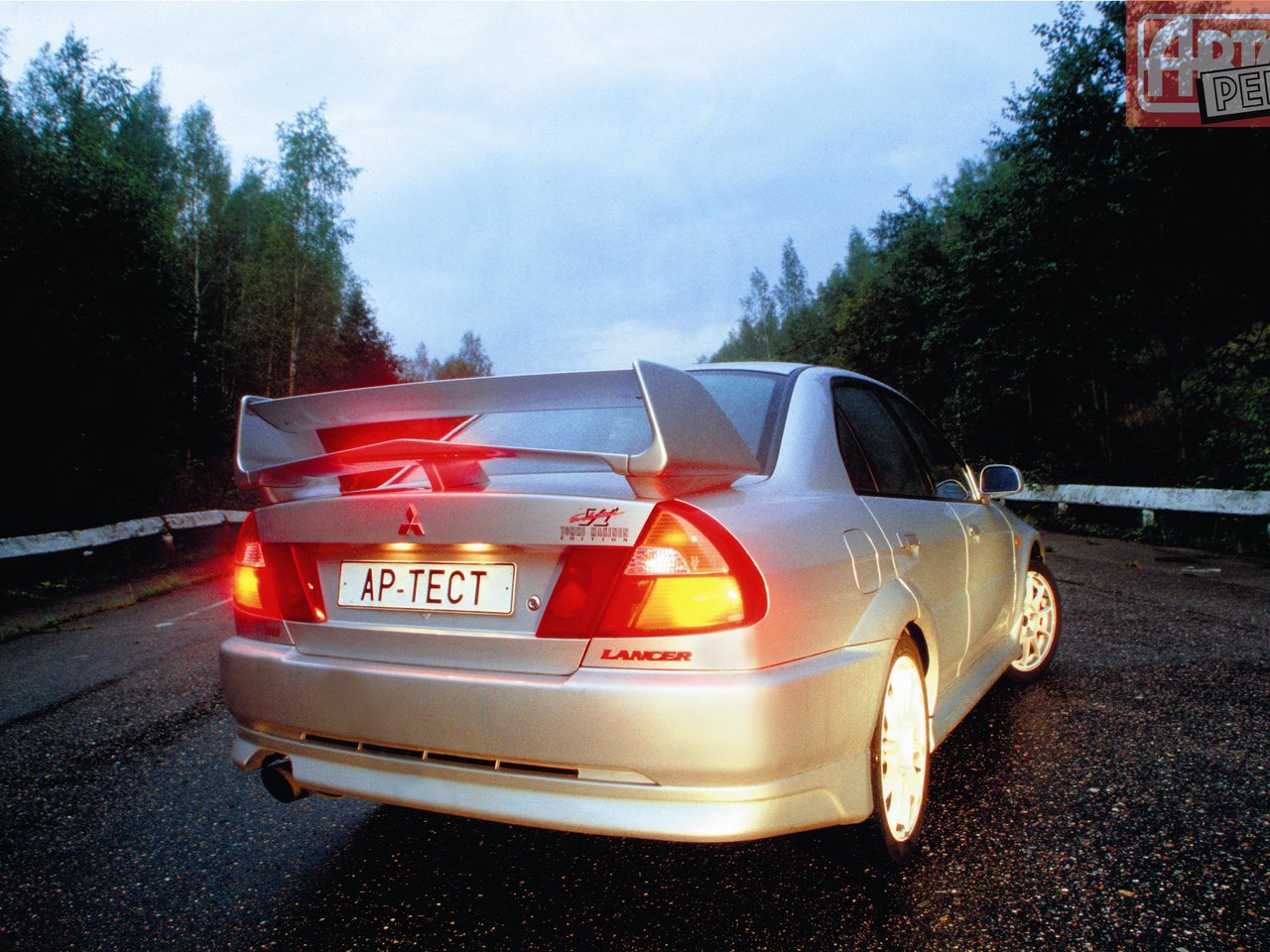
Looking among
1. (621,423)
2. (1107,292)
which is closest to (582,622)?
(621,423)

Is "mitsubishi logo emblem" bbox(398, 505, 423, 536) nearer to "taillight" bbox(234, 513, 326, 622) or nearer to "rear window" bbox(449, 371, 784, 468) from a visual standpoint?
"taillight" bbox(234, 513, 326, 622)

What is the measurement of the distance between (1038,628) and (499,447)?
3643mm

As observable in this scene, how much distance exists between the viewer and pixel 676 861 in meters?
2.46

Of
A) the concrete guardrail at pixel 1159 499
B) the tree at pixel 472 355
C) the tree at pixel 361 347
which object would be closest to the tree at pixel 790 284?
the tree at pixel 472 355

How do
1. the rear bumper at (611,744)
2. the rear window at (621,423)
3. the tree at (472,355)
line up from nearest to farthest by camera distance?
the rear bumper at (611,744), the rear window at (621,423), the tree at (472,355)

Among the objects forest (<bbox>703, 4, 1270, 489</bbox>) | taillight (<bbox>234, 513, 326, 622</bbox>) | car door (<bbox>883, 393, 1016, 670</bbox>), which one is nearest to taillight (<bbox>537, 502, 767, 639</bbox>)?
taillight (<bbox>234, 513, 326, 622</bbox>)

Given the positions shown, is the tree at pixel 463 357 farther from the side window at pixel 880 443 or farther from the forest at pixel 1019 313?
the side window at pixel 880 443

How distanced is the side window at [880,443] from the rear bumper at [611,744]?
34.6 inches

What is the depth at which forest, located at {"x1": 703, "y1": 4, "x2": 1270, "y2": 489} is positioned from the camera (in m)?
13.8

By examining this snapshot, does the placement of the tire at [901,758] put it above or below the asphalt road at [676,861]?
above

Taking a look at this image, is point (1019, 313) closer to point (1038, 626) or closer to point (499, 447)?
point (1038, 626)

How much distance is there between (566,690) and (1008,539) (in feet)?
9.56

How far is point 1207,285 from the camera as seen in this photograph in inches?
572

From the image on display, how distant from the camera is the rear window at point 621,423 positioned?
2596mm
